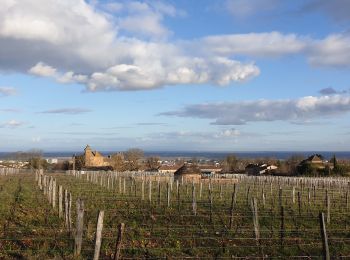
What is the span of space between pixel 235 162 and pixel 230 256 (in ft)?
383

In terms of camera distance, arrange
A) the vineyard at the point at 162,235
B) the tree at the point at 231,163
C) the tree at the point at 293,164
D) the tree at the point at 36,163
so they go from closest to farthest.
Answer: the vineyard at the point at 162,235 < the tree at the point at 293,164 < the tree at the point at 36,163 < the tree at the point at 231,163

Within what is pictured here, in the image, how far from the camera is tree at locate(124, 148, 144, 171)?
4447 inches

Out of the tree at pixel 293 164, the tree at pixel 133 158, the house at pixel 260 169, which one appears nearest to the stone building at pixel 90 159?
the tree at pixel 133 158

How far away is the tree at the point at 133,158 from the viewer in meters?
113

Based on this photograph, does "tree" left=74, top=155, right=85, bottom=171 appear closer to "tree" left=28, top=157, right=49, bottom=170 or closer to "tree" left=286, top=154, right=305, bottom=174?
"tree" left=28, top=157, right=49, bottom=170

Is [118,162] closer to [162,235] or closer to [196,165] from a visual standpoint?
[196,165]

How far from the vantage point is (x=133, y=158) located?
115250 millimetres

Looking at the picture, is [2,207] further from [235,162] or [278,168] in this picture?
[235,162]

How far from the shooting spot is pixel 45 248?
1355 centimetres

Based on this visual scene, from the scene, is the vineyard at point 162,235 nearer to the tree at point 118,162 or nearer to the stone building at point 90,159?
the tree at point 118,162

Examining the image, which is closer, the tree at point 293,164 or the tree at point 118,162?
the tree at point 293,164

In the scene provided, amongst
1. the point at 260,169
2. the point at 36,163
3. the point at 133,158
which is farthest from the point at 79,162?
the point at 260,169

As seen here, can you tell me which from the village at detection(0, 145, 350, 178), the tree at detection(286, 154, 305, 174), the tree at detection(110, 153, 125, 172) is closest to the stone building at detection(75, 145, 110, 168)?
the village at detection(0, 145, 350, 178)

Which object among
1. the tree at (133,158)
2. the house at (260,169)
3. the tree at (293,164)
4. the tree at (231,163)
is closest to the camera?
the tree at (293,164)
